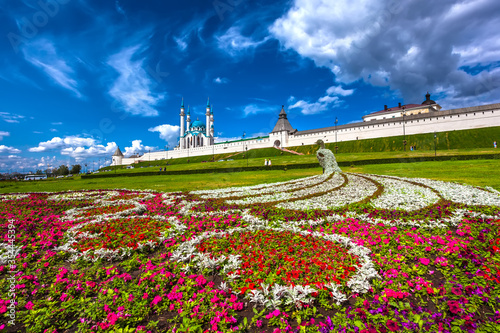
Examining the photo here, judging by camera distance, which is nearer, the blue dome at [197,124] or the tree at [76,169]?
the tree at [76,169]

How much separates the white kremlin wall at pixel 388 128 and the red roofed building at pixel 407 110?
19775mm

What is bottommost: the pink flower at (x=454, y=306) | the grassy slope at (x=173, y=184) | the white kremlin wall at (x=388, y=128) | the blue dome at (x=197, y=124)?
the pink flower at (x=454, y=306)

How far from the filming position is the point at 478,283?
3.90 m

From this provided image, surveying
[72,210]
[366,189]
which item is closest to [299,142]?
[366,189]

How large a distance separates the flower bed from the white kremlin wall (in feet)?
193

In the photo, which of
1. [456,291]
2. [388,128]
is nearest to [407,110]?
[388,128]

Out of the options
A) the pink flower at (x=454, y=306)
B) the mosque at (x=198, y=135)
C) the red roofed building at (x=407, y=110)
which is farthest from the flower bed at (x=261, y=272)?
the mosque at (x=198, y=135)

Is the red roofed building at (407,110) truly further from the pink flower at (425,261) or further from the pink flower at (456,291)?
the pink flower at (456,291)

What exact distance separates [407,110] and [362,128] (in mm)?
29090

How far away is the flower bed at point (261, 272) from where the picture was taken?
11.2ft

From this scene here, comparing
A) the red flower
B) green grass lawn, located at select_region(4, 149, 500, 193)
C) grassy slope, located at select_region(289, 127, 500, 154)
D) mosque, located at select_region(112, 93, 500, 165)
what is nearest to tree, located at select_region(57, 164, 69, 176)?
mosque, located at select_region(112, 93, 500, 165)

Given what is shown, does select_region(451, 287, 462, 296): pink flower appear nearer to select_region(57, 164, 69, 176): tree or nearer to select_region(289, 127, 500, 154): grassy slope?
select_region(289, 127, 500, 154): grassy slope

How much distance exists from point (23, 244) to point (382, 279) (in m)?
9.76

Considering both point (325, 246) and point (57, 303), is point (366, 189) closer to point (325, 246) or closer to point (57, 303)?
point (325, 246)
